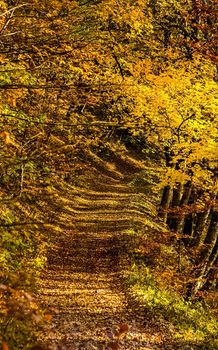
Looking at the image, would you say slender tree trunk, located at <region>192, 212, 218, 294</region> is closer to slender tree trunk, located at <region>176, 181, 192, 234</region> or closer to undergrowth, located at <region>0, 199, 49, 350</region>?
slender tree trunk, located at <region>176, 181, 192, 234</region>

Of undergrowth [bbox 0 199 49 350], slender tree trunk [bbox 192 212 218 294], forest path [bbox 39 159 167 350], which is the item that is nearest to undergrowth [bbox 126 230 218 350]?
forest path [bbox 39 159 167 350]

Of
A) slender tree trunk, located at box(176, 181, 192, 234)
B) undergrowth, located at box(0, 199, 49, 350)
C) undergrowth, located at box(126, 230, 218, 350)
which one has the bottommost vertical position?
slender tree trunk, located at box(176, 181, 192, 234)

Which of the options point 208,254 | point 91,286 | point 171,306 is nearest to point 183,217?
point 208,254

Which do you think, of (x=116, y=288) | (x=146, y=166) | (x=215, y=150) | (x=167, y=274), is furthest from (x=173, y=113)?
(x=146, y=166)

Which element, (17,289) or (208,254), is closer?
(17,289)

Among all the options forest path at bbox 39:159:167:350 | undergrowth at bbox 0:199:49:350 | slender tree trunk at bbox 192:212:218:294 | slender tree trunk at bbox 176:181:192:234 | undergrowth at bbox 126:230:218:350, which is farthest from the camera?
slender tree trunk at bbox 176:181:192:234

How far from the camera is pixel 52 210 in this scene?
64.5ft

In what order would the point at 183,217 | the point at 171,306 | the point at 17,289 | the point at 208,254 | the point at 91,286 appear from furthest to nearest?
the point at 183,217 → the point at 208,254 → the point at 91,286 → the point at 171,306 → the point at 17,289

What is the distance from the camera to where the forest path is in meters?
9.23

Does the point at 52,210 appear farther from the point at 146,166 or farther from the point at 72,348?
the point at 146,166

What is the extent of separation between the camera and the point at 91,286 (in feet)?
41.0

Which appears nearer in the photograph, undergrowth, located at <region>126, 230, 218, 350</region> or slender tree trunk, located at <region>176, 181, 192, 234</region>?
undergrowth, located at <region>126, 230, 218, 350</region>

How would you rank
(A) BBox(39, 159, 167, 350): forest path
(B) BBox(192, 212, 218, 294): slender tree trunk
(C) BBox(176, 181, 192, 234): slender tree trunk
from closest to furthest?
1. (A) BBox(39, 159, 167, 350): forest path
2. (B) BBox(192, 212, 218, 294): slender tree trunk
3. (C) BBox(176, 181, 192, 234): slender tree trunk

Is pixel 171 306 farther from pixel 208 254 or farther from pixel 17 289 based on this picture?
pixel 17 289
